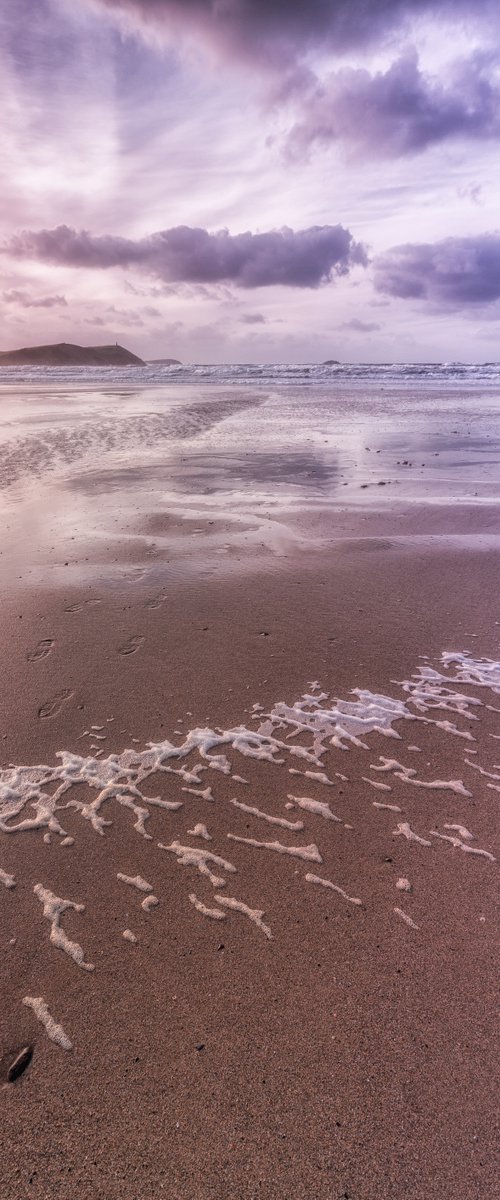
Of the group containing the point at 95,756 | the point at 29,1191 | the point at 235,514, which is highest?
the point at 235,514

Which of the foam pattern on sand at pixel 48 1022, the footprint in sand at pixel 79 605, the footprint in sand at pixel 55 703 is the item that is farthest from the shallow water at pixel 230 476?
the foam pattern on sand at pixel 48 1022

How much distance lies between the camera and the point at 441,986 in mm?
2209

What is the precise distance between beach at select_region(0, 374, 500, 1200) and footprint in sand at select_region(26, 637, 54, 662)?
0.02 meters

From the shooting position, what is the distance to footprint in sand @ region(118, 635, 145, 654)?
4.65 meters

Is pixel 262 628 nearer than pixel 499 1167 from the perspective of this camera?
No

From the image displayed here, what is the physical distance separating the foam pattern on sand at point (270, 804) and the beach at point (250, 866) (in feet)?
0.05

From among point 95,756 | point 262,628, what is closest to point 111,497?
point 262,628

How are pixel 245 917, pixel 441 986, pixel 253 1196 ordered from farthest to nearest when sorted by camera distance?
pixel 245 917
pixel 441 986
pixel 253 1196

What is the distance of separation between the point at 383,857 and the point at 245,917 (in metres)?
0.73

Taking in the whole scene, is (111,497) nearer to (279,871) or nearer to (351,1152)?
(279,871)

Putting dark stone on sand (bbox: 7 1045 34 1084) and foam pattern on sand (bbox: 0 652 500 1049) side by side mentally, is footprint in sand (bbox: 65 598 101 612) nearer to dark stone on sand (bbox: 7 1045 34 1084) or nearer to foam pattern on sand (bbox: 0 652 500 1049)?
foam pattern on sand (bbox: 0 652 500 1049)

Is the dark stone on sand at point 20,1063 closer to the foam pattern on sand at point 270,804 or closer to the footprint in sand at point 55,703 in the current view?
the foam pattern on sand at point 270,804

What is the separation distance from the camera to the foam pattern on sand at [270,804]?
2631 mm

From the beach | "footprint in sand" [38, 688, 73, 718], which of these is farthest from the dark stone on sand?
"footprint in sand" [38, 688, 73, 718]
